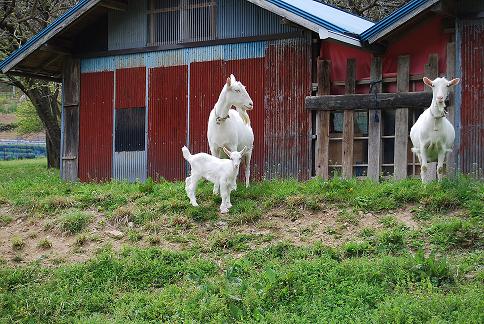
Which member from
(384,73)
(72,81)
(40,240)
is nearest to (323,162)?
(384,73)

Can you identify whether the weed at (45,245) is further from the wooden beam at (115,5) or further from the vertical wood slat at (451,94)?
the wooden beam at (115,5)

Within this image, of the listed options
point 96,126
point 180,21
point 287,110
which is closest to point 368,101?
point 287,110

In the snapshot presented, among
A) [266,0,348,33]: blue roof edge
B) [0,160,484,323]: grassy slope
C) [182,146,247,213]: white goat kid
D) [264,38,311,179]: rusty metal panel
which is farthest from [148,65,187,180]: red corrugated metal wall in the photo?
[182,146,247,213]: white goat kid

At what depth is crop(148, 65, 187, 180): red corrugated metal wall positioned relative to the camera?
17375 millimetres

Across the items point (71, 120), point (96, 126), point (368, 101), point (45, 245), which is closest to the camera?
point (45, 245)

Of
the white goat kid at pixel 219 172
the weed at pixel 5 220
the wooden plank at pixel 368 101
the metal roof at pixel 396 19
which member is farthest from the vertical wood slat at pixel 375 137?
the weed at pixel 5 220

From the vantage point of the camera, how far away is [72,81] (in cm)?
1919

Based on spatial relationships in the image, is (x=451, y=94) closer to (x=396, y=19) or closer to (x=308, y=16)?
(x=396, y=19)

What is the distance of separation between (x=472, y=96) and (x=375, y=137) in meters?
2.14

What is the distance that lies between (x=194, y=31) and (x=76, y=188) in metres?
4.91

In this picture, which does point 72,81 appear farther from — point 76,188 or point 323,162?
point 323,162

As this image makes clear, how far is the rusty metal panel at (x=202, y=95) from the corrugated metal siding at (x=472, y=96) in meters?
5.69

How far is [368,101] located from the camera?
14883 mm

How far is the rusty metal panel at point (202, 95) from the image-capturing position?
17.0 m
